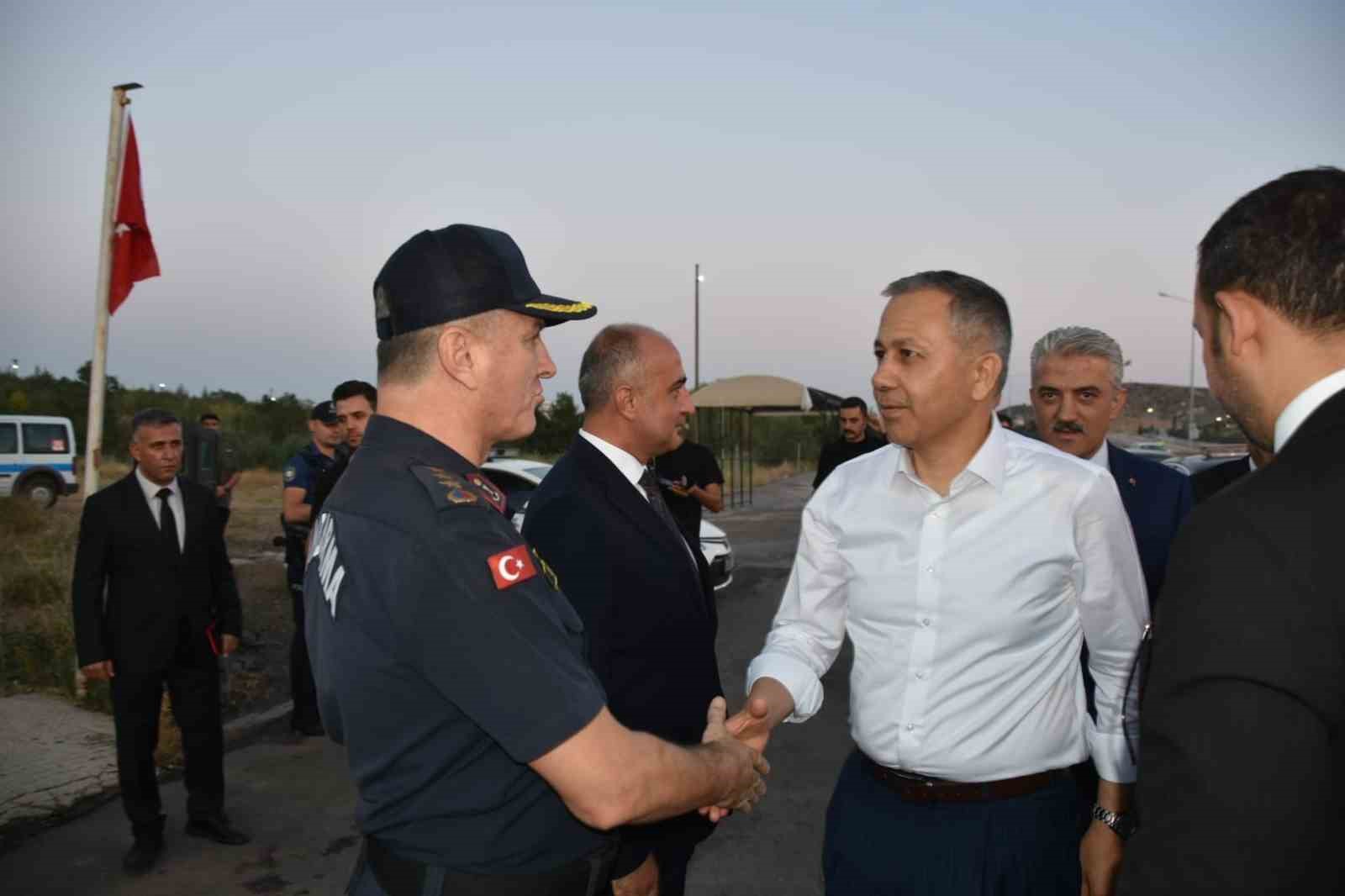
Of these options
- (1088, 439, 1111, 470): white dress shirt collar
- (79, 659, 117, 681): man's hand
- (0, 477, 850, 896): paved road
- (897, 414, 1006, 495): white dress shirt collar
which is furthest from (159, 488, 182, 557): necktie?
(1088, 439, 1111, 470): white dress shirt collar

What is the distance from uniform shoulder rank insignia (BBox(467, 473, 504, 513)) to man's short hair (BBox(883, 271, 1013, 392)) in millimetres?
1277

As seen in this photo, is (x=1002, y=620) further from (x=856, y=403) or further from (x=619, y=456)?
(x=856, y=403)

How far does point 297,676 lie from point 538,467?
15.5ft

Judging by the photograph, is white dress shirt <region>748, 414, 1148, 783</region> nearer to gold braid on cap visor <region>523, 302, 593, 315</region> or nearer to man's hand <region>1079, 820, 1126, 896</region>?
man's hand <region>1079, 820, 1126, 896</region>

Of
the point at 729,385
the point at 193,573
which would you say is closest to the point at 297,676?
the point at 193,573

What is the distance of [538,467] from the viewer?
1056cm

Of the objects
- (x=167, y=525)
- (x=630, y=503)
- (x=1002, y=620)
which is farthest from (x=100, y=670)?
(x=1002, y=620)

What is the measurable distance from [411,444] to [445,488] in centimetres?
16

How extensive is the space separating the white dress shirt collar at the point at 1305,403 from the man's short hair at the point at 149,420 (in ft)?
15.5

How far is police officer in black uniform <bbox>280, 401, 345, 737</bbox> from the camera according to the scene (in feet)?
20.0

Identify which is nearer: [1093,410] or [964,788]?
[964,788]

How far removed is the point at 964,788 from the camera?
2.32m

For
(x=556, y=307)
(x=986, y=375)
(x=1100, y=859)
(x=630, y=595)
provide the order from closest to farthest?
(x=556, y=307)
(x=1100, y=859)
(x=986, y=375)
(x=630, y=595)

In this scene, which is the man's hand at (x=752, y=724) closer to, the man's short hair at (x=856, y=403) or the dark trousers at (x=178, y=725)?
the dark trousers at (x=178, y=725)
